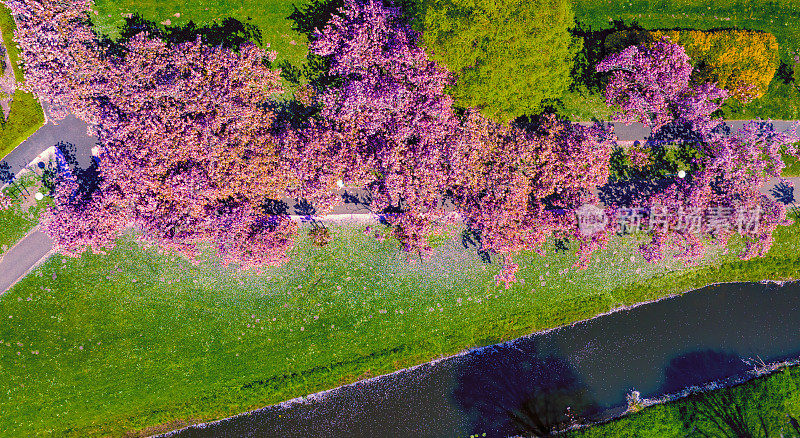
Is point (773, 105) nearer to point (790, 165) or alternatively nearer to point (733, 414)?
point (790, 165)

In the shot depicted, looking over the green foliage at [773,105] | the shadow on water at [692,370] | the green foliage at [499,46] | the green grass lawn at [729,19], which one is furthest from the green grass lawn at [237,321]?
the green foliage at [499,46]

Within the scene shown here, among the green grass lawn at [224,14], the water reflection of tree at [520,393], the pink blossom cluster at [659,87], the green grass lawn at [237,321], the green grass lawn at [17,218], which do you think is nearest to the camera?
the pink blossom cluster at [659,87]

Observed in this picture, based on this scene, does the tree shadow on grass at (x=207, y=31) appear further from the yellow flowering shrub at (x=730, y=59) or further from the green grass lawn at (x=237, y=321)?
the yellow flowering shrub at (x=730, y=59)

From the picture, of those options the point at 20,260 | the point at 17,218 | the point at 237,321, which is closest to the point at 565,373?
the point at 237,321

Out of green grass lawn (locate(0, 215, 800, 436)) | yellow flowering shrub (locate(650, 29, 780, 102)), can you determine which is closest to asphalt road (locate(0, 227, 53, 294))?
green grass lawn (locate(0, 215, 800, 436))

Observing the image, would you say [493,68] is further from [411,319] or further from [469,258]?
[411,319]

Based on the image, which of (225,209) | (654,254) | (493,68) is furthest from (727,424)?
(225,209)
